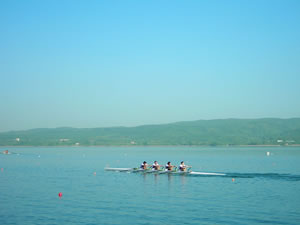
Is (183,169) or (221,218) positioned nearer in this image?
(221,218)

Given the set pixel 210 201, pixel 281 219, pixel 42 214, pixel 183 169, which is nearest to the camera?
pixel 281 219

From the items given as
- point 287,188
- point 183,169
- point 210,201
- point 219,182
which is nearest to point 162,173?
point 183,169

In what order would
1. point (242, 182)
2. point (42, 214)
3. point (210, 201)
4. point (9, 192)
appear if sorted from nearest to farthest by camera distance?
point (42, 214), point (210, 201), point (9, 192), point (242, 182)

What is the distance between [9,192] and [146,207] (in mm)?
12802

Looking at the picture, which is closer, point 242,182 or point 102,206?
point 102,206

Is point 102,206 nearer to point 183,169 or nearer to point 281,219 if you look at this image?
point 281,219

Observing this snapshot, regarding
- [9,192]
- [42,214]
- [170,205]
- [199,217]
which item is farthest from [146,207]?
[9,192]

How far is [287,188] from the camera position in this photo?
34.2 metres

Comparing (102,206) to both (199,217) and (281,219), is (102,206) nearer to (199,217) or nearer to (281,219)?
(199,217)

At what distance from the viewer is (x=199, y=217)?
2289cm

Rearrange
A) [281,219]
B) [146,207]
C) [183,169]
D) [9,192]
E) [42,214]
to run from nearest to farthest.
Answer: [281,219]
[42,214]
[146,207]
[9,192]
[183,169]

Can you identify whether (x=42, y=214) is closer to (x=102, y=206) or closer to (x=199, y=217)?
(x=102, y=206)

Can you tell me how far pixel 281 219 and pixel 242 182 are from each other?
1589 centimetres

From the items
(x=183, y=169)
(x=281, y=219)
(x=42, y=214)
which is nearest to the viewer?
(x=281, y=219)
